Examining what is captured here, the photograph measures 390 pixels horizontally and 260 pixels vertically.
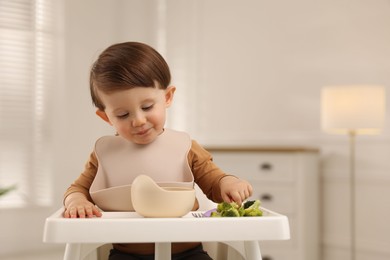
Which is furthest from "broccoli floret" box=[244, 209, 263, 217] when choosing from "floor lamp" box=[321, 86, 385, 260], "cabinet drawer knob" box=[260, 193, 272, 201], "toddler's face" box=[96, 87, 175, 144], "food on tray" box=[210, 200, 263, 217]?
"cabinet drawer knob" box=[260, 193, 272, 201]

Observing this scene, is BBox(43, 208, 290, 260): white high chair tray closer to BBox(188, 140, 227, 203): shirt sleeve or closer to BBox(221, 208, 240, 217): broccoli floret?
BBox(221, 208, 240, 217): broccoli floret

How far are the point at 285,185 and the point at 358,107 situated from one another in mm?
637

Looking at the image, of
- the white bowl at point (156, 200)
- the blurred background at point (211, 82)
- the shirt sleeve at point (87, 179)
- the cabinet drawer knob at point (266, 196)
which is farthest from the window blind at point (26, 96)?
the white bowl at point (156, 200)

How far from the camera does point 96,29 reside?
183 inches

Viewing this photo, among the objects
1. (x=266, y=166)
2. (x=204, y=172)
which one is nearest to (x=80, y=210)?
(x=204, y=172)

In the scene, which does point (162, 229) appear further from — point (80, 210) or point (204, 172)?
point (204, 172)

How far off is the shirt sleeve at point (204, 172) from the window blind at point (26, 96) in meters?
2.92

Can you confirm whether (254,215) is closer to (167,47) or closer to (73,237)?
(73,237)

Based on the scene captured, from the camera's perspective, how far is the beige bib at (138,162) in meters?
1.37

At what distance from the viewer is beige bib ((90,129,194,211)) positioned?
1373 millimetres

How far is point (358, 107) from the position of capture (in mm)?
3193

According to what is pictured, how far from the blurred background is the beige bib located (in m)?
2.34

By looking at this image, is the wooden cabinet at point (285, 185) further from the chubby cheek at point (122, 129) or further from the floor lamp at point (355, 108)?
the chubby cheek at point (122, 129)

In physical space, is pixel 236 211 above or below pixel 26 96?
below
